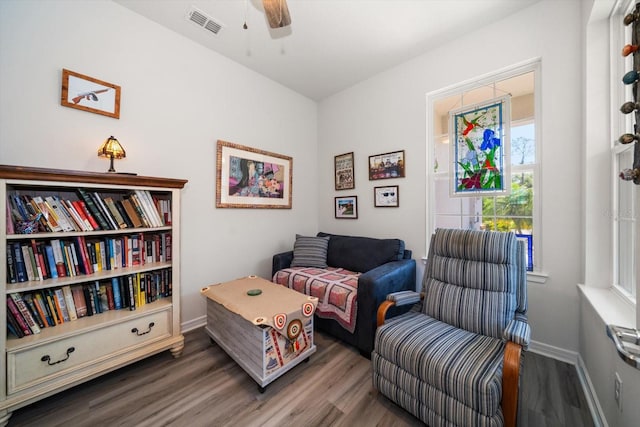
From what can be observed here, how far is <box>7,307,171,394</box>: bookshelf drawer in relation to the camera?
139cm

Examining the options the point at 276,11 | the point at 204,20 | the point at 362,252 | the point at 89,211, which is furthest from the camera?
the point at 362,252

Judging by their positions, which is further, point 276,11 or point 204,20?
point 204,20

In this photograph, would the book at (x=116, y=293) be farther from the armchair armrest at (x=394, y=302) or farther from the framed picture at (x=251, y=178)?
the armchair armrest at (x=394, y=302)

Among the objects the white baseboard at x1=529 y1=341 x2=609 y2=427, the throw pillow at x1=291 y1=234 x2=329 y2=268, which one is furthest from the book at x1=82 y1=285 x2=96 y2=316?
the white baseboard at x1=529 y1=341 x2=609 y2=427

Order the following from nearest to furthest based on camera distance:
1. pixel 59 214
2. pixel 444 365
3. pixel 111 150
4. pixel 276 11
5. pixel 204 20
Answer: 1. pixel 444 365
2. pixel 276 11
3. pixel 59 214
4. pixel 111 150
5. pixel 204 20

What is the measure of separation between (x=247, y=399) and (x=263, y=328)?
0.46m

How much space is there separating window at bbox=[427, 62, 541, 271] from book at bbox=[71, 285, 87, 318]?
10.1ft

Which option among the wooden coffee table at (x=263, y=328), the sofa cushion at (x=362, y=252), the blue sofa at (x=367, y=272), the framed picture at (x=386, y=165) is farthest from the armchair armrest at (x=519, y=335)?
the framed picture at (x=386, y=165)

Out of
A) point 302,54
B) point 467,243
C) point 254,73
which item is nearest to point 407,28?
point 302,54

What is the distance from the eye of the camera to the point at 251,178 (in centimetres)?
296

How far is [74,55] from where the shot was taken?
1845 millimetres

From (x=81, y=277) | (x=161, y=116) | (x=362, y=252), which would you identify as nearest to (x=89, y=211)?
(x=81, y=277)

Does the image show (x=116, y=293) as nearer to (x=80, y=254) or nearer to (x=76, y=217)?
(x=80, y=254)

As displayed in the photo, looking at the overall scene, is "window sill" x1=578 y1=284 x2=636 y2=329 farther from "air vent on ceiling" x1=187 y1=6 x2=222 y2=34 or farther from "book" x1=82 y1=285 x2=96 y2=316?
"air vent on ceiling" x1=187 y1=6 x2=222 y2=34
